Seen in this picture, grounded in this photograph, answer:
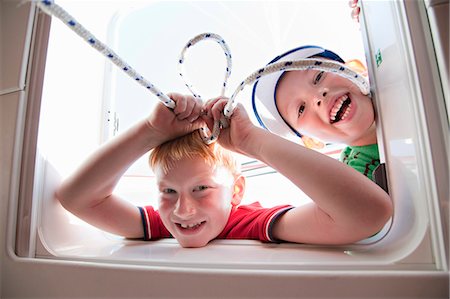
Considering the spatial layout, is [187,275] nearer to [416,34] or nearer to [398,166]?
[398,166]

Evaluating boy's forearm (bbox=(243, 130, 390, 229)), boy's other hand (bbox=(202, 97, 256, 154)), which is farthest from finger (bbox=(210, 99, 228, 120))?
boy's forearm (bbox=(243, 130, 390, 229))

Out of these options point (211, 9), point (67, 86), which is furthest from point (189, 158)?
point (211, 9)

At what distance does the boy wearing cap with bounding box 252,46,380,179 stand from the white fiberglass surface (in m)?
0.14

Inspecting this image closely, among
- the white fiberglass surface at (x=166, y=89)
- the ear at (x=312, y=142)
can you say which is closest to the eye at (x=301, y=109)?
the ear at (x=312, y=142)

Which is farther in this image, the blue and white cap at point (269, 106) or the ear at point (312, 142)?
A: the ear at point (312, 142)

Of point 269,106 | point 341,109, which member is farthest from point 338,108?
point 269,106

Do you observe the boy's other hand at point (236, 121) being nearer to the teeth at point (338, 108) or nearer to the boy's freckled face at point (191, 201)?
the boy's freckled face at point (191, 201)

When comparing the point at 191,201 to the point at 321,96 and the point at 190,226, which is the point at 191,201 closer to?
the point at 190,226

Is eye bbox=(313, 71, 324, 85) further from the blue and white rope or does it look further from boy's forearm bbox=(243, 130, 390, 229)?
the blue and white rope

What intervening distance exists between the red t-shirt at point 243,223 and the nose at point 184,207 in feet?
0.39

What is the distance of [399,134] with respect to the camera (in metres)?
0.49

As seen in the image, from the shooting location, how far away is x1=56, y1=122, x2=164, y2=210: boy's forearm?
0.62 m

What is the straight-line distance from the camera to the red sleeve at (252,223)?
0.62m

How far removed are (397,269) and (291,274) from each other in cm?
14
